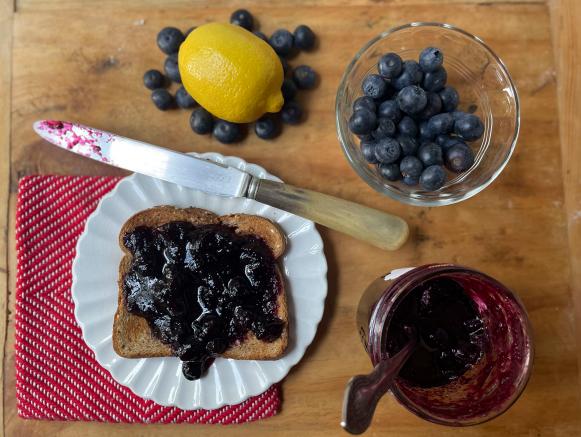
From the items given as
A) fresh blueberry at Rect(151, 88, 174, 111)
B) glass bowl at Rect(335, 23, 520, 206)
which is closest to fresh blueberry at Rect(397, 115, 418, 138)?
glass bowl at Rect(335, 23, 520, 206)

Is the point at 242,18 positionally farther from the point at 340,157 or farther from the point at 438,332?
the point at 438,332

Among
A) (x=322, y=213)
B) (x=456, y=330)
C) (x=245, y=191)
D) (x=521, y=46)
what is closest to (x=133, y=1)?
(x=245, y=191)

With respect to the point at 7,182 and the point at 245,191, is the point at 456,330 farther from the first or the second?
the point at 7,182

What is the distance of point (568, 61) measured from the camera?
4.54ft

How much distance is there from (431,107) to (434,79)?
0.06m

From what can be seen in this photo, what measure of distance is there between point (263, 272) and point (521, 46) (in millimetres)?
897

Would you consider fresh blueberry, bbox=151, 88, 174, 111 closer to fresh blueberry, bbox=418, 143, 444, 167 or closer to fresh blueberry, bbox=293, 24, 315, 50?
fresh blueberry, bbox=293, 24, 315, 50

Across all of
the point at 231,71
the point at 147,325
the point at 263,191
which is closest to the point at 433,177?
the point at 263,191

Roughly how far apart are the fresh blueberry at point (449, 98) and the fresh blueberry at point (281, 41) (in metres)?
0.41

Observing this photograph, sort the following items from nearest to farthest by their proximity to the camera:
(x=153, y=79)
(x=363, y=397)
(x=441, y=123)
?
(x=363, y=397), (x=441, y=123), (x=153, y=79)

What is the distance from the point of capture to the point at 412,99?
1122mm

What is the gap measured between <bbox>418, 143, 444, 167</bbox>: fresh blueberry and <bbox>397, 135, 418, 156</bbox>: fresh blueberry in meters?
0.02

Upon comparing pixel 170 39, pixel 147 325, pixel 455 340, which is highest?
pixel 170 39

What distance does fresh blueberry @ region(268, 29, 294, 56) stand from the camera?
1337 millimetres
